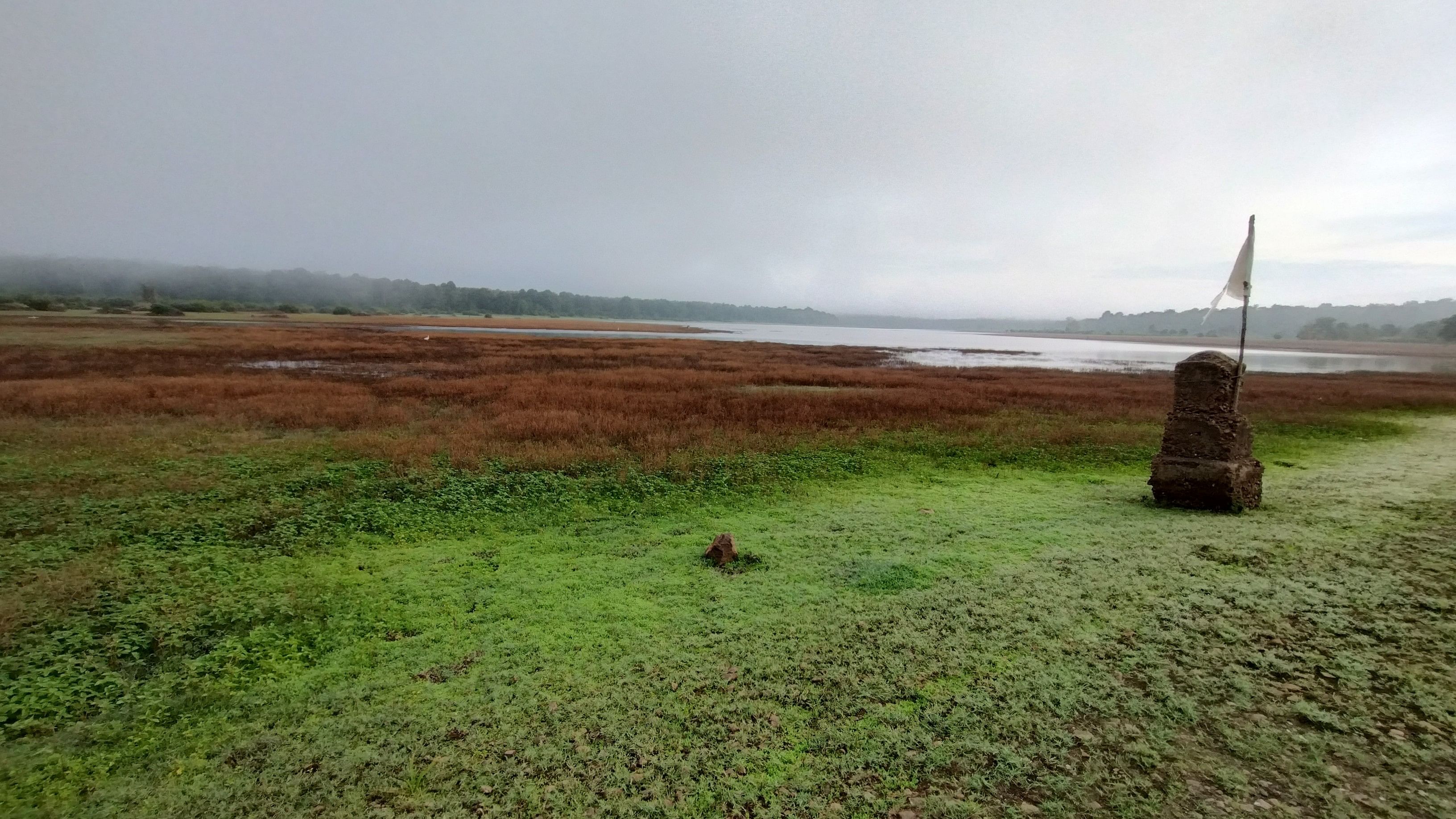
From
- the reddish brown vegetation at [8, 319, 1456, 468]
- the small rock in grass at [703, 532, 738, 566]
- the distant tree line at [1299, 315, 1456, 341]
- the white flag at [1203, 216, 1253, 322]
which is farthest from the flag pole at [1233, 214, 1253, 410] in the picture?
the distant tree line at [1299, 315, 1456, 341]

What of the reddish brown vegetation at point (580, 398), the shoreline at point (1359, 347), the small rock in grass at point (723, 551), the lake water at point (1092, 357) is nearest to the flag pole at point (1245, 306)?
the reddish brown vegetation at point (580, 398)

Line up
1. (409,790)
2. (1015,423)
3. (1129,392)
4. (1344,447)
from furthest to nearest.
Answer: (1129,392) → (1015,423) → (1344,447) → (409,790)

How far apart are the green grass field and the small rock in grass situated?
0.38 metres

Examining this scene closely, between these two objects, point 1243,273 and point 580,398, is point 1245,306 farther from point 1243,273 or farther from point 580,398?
point 580,398

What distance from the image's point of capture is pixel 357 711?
471 centimetres

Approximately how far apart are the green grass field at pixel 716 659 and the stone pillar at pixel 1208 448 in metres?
0.49

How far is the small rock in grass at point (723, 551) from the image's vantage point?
7.77 metres

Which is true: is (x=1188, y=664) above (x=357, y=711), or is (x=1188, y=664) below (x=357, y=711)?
above

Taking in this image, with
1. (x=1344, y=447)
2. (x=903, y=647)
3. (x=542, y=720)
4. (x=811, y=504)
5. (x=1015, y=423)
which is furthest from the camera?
(x=1015, y=423)

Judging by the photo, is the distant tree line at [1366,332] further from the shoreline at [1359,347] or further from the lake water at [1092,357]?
the lake water at [1092,357]

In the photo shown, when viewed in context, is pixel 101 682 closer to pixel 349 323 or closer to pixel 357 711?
pixel 357 711

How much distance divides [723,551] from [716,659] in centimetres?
243

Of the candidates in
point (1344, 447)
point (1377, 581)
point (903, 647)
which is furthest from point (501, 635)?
point (1344, 447)

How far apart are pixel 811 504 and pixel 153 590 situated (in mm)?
8893
